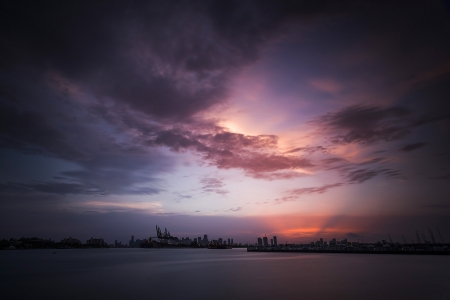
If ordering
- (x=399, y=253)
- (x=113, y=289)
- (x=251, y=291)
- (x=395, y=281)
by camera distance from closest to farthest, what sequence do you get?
(x=251, y=291) < (x=113, y=289) < (x=395, y=281) < (x=399, y=253)

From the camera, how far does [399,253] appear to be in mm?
80438

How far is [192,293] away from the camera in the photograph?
70.3ft

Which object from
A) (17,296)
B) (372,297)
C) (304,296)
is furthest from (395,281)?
(17,296)

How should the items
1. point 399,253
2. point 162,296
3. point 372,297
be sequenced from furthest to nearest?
point 399,253, point 162,296, point 372,297

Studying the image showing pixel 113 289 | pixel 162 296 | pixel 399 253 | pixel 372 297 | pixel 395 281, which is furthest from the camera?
pixel 399 253

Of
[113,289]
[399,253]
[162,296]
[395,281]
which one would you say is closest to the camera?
[162,296]

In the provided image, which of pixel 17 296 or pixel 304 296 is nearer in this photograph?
pixel 304 296

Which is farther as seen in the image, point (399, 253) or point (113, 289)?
point (399, 253)

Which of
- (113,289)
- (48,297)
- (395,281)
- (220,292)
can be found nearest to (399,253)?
(395,281)

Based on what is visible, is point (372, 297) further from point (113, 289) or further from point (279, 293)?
point (113, 289)

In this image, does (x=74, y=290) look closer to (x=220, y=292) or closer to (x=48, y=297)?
(x=48, y=297)

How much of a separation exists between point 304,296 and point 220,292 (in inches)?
291

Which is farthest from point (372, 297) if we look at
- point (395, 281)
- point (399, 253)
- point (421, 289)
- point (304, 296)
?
point (399, 253)

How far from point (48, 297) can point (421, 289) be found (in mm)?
33872
